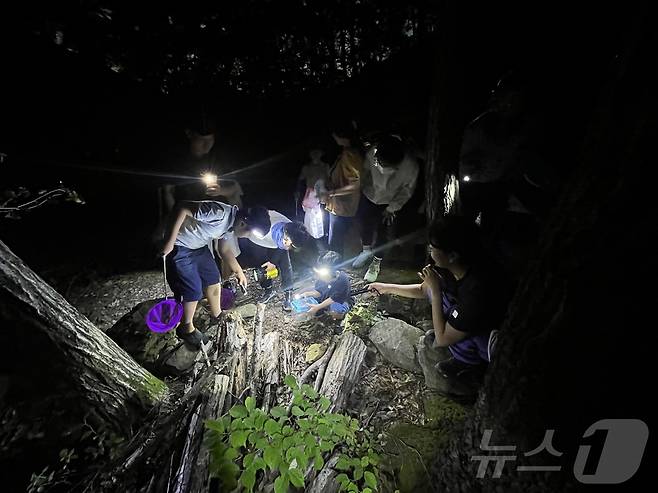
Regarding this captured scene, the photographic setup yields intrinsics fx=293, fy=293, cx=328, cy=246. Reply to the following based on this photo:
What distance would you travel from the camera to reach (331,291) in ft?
16.4

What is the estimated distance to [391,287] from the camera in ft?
14.0

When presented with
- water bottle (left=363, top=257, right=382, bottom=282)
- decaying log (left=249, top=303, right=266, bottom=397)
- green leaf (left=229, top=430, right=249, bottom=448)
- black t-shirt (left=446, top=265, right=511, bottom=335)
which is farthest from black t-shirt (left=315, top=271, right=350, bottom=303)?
green leaf (left=229, top=430, right=249, bottom=448)

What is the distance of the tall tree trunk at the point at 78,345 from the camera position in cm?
265

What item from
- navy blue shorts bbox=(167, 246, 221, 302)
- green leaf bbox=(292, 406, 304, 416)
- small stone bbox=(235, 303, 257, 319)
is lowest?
small stone bbox=(235, 303, 257, 319)

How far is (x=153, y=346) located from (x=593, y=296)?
18.1ft

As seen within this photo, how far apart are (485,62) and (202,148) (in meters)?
4.03

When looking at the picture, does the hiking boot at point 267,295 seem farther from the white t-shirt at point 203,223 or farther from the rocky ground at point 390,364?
the white t-shirt at point 203,223

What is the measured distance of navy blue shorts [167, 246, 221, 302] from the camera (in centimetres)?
434

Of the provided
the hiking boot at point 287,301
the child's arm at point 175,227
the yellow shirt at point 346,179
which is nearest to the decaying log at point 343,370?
the hiking boot at point 287,301

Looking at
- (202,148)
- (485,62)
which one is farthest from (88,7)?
(485,62)

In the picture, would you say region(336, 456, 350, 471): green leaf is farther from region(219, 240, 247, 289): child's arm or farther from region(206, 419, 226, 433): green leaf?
region(219, 240, 247, 289): child's arm

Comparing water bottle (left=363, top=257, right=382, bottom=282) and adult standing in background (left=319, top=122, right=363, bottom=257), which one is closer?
adult standing in background (left=319, top=122, right=363, bottom=257)

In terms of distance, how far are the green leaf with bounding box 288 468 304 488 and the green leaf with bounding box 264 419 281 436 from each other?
0.36 m

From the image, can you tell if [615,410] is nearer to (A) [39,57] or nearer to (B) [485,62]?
(B) [485,62]
